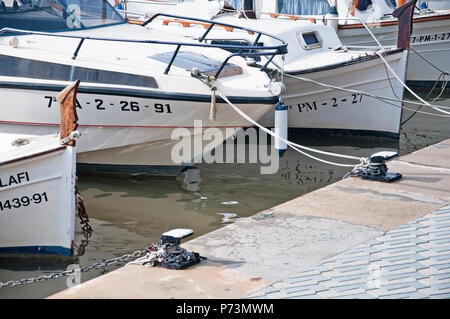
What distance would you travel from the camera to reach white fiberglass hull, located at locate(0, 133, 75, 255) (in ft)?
25.3

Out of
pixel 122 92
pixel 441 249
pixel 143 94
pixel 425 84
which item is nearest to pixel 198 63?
pixel 143 94

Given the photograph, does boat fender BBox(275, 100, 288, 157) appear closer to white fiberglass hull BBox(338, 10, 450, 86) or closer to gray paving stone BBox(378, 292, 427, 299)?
gray paving stone BBox(378, 292, 427, 299)

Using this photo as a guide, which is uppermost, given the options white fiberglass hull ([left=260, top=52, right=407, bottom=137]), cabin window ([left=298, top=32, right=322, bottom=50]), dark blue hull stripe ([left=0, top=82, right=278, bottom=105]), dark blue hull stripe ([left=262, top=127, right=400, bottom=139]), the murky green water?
cabin window ([left=298, top=32, right=322, bottom=50])

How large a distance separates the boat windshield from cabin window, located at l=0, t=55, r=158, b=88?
45.5 inches

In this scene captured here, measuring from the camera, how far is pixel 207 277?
5758mm

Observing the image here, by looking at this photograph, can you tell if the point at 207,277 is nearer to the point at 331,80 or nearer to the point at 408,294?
the point at 408,294

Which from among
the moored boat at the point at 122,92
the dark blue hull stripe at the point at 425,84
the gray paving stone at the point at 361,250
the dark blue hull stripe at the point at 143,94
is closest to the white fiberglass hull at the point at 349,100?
the moored boat at the point at 122,92

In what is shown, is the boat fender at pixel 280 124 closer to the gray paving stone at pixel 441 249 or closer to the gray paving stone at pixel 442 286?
the gray paving stone at pixel 441 249

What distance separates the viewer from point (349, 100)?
43.8ft

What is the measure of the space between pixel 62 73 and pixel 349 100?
16.8 ft

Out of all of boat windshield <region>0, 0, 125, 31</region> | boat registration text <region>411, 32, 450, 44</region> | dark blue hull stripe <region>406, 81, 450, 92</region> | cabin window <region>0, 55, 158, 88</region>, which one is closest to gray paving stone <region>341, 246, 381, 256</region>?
cabin window <region>0, 55, 158, 88</region>

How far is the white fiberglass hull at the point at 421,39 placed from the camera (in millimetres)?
16875

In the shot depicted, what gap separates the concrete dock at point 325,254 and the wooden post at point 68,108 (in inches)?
69.6
